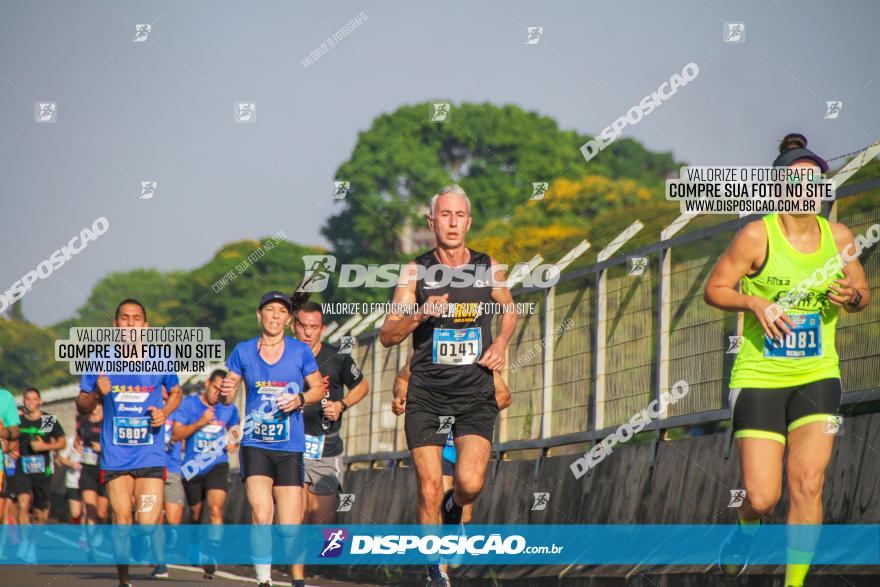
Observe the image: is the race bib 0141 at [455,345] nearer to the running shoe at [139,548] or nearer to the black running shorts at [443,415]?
the black running shorts at [443,415]

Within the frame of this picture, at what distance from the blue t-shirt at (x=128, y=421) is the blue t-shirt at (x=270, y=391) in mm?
1786

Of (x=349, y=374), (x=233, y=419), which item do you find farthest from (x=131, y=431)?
(x=233, y=419)

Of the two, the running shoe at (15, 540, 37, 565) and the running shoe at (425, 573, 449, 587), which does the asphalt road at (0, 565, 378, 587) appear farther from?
the running shoe at (425, 573, 449, 587)

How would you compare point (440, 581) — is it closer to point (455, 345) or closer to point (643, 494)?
point (455, 345)

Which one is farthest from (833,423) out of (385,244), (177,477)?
(385,244)

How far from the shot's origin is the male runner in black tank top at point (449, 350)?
36.8ft

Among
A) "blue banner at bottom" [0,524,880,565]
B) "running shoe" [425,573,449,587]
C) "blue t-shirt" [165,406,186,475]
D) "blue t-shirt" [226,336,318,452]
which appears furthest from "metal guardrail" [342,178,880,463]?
"blue t-shirt" [165,406,186,475]

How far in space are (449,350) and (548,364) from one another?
214 inches

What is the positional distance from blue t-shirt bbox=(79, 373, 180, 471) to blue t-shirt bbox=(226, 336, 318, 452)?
1786 mm

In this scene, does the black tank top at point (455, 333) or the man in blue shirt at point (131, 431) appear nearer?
the black tank top at point (455, 333)

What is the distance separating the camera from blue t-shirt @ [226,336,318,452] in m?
12.7

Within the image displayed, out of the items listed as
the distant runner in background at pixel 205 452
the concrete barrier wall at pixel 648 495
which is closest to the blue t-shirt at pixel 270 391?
the concrete barrier wall at pixel 648 495

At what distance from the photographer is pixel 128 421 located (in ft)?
47.6

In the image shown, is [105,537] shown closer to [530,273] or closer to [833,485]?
[530,273]
